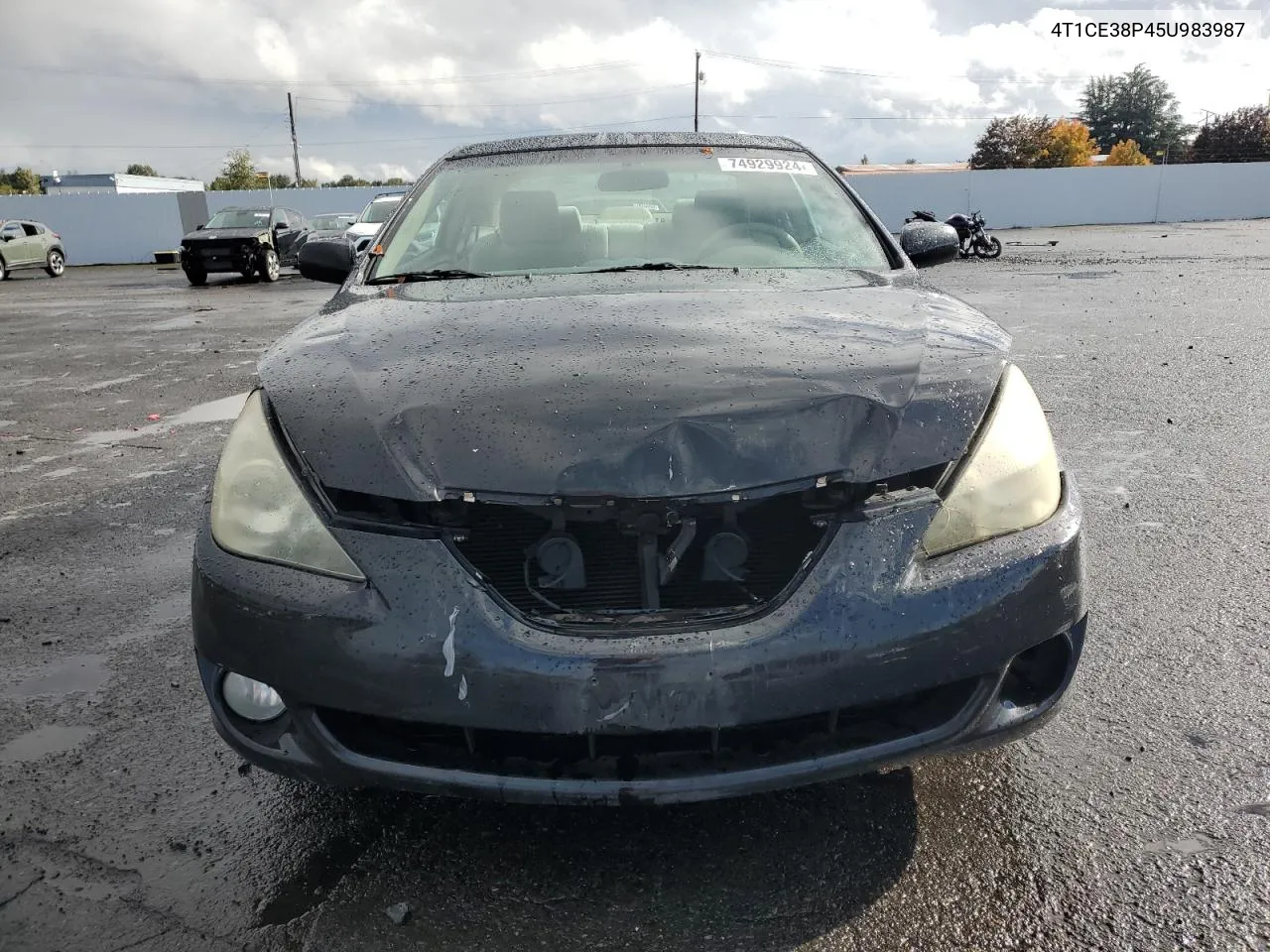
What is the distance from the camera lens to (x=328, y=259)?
3.37 m

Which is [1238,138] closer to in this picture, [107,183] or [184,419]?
[184,419]

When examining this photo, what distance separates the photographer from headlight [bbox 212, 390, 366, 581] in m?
1.71

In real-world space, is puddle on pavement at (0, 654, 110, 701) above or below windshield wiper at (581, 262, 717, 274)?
below

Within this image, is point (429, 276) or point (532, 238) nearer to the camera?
point (429, 276)

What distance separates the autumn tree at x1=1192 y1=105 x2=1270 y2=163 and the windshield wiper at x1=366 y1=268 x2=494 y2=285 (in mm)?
77496

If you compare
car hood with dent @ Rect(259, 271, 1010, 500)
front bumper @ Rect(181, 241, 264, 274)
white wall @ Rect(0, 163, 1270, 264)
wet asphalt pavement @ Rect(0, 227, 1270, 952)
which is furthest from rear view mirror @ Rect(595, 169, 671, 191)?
white wall @ Rect(0, 163, 1270, 264)

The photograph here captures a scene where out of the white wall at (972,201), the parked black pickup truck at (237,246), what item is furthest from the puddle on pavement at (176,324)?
the white wall at (972,201)

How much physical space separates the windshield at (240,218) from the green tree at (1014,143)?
213 feet

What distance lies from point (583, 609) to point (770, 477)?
39 cm

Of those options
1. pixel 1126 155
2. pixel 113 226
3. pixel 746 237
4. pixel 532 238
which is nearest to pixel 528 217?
pixel 532 238

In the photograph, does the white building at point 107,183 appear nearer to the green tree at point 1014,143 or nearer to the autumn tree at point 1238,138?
the green tree at point 1014,143

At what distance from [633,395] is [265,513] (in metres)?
0.72

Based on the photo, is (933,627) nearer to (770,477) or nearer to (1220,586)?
(770,477)

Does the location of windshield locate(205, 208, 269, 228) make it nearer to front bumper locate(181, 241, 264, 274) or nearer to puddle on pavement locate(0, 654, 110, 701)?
front bumper locate(181, 241, 264, 274)
